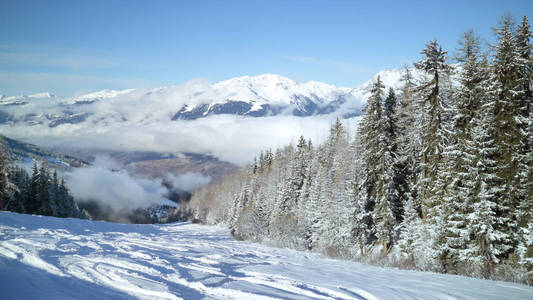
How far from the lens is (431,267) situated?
17.8 metres

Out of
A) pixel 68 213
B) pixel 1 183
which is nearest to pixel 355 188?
pixel 1 183

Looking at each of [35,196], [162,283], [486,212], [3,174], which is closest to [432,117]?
[486,212]

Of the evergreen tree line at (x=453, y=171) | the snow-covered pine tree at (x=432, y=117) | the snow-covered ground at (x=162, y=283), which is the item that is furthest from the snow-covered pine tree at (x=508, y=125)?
the snow-covered ground at (x=162, y=283)

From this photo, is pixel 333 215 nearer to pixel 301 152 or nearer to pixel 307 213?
pixel 307 213

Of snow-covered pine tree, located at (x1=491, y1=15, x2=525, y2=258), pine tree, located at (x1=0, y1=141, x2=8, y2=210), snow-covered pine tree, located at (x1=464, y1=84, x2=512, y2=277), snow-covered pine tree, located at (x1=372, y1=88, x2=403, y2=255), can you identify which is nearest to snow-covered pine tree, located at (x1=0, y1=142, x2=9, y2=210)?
pine tree, located at (x1=0, y1=141, x2=8, y2=210)

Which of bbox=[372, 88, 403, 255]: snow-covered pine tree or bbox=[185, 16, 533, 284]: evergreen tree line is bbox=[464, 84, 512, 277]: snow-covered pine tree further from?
bbox=[372, 88, 403, 255]: snow-covered pine tree

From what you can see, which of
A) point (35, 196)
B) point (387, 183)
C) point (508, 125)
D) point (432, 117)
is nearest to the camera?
point (508, 125)

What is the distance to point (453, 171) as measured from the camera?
18.4m

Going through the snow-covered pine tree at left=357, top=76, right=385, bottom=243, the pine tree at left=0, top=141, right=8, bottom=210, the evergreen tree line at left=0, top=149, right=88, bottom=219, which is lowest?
the evergreen tree line at left=0, top=149, right=88, bottom=219

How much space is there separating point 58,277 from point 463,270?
19014 millimetres

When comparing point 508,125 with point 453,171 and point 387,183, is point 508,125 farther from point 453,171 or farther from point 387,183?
point 387,183

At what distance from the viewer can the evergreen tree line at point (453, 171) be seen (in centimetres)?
1608

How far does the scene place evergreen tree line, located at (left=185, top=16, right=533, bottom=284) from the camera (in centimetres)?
1608

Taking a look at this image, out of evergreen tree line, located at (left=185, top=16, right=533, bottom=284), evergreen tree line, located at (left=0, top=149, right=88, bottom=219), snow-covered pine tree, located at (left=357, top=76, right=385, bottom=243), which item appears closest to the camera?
evergreen tree line, located at (left=185, top=16, right=533, bottom=284)
